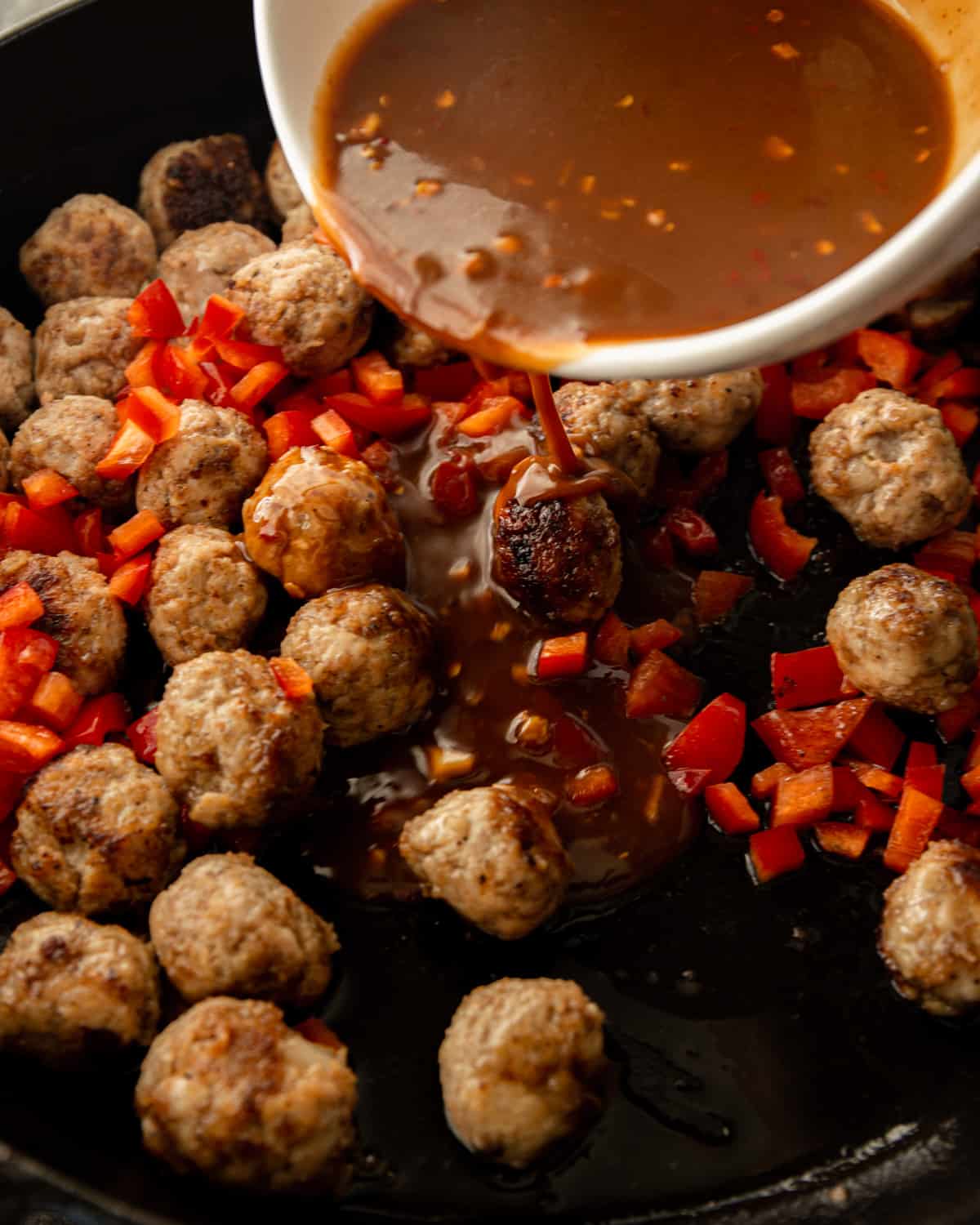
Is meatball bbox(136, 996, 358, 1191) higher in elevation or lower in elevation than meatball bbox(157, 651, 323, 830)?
lower

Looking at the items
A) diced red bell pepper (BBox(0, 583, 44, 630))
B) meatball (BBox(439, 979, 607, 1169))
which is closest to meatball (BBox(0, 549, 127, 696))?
diced red bell pepper (BBox(0, 583, 44, 630))

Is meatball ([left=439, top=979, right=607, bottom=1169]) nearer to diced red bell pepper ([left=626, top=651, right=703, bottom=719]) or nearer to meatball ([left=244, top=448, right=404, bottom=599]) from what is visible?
diced red bell pepper ([left=626, top=651, right=703, bottom=719])

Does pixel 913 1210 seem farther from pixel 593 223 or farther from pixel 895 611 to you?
pixel 593 223

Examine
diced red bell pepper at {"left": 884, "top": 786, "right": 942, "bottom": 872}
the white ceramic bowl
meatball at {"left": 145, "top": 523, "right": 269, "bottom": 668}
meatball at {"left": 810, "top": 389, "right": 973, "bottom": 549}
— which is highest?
the white ceramic bowl

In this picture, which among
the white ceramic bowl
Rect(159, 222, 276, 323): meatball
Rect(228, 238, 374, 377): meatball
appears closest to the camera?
the white ceramic bowl

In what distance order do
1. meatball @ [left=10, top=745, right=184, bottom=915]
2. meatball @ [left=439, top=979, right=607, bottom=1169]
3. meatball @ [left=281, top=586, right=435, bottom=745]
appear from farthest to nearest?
meatball @ [left=281, top=586, right=435, bottom=745]
meatball @ [left=10, top=745, right=184, bottom=915]
meatball @ [left=439, top=979, right=607, bottom=1169]

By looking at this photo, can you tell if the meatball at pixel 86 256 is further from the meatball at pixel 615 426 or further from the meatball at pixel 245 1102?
the meatball at pixel 245 1102

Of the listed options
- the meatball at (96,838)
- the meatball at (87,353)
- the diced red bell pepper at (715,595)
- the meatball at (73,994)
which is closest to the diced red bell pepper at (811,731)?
the diced red bell pepper at (715,595)
